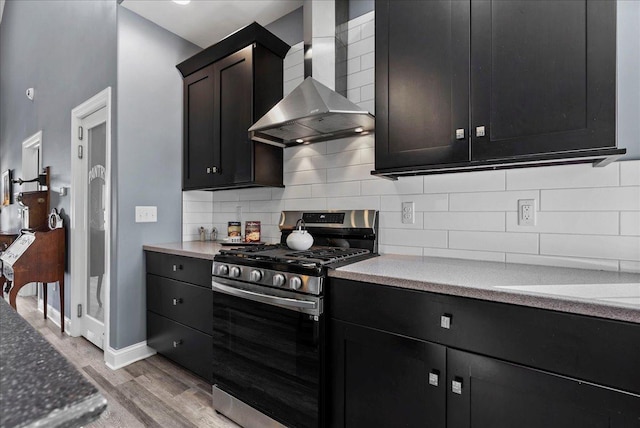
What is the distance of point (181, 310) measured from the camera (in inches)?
88.8

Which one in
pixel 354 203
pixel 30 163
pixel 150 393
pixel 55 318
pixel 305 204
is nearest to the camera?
pixel 150 393

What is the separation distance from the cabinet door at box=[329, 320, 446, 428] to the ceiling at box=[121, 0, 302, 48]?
236cm

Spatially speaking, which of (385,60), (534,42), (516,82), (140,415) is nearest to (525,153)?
(516,82)

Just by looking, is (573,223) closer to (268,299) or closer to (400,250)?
(400,250)

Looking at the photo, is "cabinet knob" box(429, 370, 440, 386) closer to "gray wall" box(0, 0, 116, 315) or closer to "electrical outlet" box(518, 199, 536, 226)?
"electrical outlet" box(518, 199, 536, 226)

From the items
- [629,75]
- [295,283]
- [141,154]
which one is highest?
[629,75]

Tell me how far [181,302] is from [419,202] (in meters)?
1.75

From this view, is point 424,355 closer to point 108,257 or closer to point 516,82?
point 516,82

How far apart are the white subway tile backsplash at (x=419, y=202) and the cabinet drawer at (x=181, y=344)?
1443mm

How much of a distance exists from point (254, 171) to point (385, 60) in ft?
3.83

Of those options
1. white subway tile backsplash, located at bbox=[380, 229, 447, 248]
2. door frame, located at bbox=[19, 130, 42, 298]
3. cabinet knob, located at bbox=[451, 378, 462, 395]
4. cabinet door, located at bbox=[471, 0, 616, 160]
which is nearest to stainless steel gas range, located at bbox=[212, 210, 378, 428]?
white subway tile backsplash, located at bbox=[380, 229, 447, 248]

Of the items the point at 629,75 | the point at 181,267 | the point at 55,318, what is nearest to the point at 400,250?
the point at 629,75

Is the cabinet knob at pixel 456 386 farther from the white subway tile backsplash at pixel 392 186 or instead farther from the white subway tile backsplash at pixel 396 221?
the white subway tile backsplash at pixel 392 186

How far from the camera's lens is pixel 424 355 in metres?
1.23
